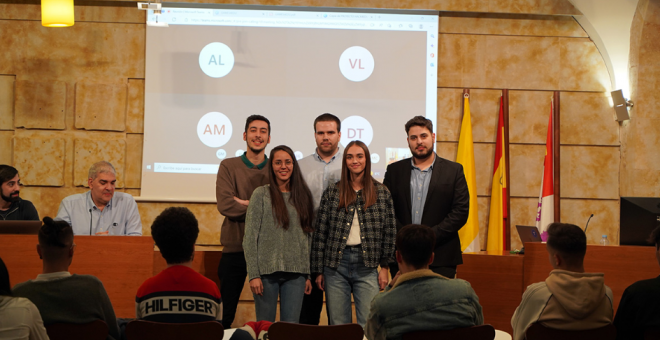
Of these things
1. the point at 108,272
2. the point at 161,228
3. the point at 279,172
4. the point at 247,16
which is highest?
the point at 247,16

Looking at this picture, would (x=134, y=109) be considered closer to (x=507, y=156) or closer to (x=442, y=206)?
(x=442, y=206)

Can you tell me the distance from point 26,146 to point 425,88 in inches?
147

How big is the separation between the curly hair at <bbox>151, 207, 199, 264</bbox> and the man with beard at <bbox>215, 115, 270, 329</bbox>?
120 centimetres

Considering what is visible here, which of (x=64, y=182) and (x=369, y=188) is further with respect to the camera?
(x=64, y=182)

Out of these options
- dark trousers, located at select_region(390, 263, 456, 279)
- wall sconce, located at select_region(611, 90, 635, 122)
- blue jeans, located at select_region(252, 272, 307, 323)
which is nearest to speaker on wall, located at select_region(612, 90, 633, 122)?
wall sconce, located at select_region(611, 90, 635, 122)

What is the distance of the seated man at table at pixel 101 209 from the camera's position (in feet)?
11.5

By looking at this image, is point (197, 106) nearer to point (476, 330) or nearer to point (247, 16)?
point (247, 16)

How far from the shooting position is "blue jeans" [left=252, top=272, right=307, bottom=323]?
9.93 ft

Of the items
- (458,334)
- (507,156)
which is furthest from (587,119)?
(458,334)

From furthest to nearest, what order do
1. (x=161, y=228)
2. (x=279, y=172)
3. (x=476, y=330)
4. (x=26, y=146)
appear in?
(x=26, y=146)
(x=279, y=172)
(x=161, y=228)
(x=476, y=330)

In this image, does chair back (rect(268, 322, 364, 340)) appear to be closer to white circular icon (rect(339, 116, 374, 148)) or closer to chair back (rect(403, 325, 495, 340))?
chair back (rect(403, 325, 495, 340))

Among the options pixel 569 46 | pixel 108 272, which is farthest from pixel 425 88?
pixel 108 272

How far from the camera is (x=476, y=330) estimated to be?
1908 millimetres

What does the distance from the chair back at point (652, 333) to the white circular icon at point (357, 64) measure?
352 centimetres
